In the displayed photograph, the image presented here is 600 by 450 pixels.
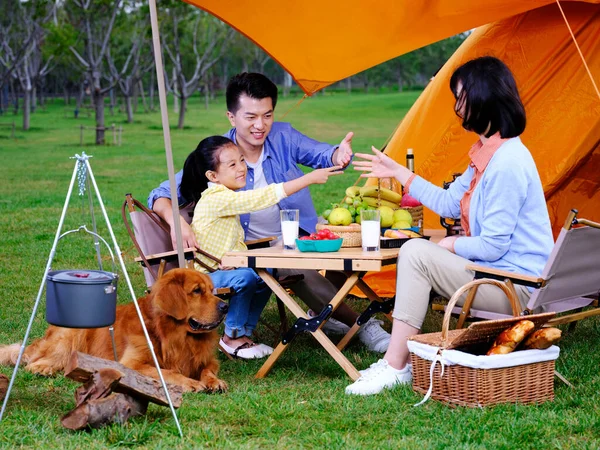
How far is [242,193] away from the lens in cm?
478

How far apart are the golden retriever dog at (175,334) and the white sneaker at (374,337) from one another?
1.05 metres

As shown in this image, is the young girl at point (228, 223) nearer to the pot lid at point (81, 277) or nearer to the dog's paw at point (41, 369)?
the dog's paw at point (41, 369)

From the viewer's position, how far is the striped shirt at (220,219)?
479 centimetres

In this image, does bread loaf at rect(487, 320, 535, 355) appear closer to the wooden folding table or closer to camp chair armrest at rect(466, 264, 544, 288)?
camp chair armrest at rect(466, 264, 544, 288)

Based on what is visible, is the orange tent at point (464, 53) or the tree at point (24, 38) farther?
the tree at point (24, 38)

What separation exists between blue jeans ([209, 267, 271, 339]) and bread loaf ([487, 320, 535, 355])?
142 centimetres

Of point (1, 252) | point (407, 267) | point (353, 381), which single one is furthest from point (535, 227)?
point (1, 252)

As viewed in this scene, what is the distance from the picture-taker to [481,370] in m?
3.83

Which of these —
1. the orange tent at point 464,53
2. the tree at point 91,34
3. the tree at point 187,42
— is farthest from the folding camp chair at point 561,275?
the tree at point 187,42

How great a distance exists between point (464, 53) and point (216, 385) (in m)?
3.59

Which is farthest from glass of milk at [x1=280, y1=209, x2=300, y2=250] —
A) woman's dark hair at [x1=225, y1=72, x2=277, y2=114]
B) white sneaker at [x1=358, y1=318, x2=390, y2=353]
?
woman's dark hair at [x1=225, y1=72, x2=277, y2=114]

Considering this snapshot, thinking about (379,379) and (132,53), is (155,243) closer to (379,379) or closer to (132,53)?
(379,379)

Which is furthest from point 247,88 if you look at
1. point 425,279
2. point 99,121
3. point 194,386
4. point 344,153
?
point 99,121

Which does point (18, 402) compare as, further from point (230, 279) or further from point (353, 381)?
point (353, 381)
